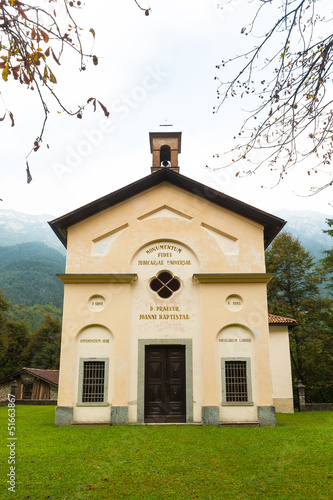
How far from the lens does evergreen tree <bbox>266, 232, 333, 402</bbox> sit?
25.5 meters

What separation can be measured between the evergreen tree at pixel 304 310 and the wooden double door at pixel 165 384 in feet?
51.8

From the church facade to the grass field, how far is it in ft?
4.00

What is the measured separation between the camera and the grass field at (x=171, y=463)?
5832 millimetres

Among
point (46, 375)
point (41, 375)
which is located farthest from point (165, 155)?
point (46, 375)

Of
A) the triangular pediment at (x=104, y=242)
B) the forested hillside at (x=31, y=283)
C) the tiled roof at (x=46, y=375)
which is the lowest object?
the tiled roof at (x=46, y=375)

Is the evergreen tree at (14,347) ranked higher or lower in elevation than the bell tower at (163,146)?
lower

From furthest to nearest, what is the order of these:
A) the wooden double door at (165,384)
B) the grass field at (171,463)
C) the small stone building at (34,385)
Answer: the small stone building at (34,385), the wooden double door at (165,384), the grass field at (171,463)

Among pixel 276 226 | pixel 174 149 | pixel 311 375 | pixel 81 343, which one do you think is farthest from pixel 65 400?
pixel 311 375

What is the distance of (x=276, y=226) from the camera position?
13.3m

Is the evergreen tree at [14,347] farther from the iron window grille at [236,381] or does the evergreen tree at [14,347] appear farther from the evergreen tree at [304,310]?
the iron window grille at [236,381]

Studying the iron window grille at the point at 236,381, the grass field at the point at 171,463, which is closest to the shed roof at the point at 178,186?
the iron window grille at the point at 236,381

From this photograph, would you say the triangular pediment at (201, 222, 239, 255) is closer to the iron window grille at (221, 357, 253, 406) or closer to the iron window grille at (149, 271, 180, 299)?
the iron window grille at (149, 271, 180, 299)

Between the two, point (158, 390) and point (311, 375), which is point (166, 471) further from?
point (311, 375)

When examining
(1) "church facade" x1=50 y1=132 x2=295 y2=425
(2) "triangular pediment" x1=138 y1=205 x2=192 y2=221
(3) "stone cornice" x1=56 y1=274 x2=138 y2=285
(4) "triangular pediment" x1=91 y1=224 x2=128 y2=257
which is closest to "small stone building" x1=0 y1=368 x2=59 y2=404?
(1) "church facade" x1=50 y1=132 x2=295 y2=425
